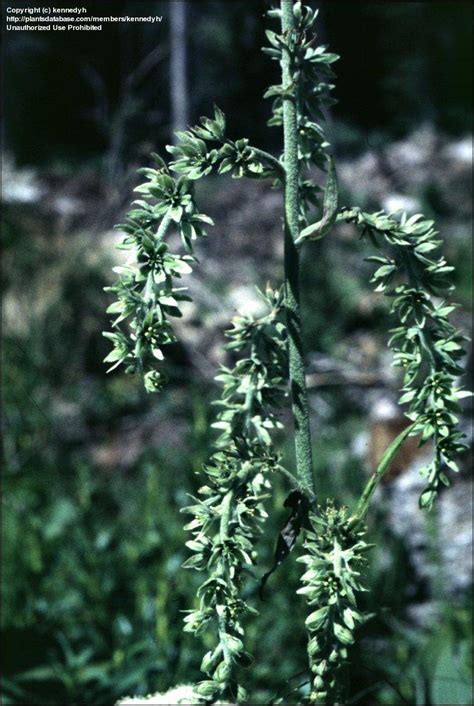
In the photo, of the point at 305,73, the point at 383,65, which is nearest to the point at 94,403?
the point at 305,73

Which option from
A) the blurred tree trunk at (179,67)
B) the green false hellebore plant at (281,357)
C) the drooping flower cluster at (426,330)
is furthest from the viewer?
the blurred tree trunk at (179,67)

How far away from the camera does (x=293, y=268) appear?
1295 mm

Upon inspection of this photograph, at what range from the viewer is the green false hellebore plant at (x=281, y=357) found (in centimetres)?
114

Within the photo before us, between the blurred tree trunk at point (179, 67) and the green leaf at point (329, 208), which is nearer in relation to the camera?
the green leaf at point (329, 208)

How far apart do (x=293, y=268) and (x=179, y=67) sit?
1283cm

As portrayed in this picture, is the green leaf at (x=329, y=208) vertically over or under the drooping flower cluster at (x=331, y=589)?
over

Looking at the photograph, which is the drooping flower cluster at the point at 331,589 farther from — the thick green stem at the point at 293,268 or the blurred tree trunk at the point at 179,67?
the blurred tree trunk at the point at 179,67

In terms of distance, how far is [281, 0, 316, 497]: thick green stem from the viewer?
129 cm

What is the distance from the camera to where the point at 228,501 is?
120 cm

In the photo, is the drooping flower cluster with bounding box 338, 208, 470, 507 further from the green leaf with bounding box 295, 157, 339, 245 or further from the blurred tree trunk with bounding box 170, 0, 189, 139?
the blurred tree trunk with bounding box 170, 0, 189, 139

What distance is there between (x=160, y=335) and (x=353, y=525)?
0.43 metres

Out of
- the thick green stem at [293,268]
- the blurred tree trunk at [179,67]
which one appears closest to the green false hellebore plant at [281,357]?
the thick green stem at [293,268]

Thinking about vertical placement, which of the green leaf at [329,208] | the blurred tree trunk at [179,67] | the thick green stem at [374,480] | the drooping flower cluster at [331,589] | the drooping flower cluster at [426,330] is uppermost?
the blurred tree trunk at [179,67]

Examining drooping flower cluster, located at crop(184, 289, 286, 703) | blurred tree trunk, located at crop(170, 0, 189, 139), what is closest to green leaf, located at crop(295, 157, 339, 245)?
drooping flower cluster, located at crop(184, 289, 286, 703)
